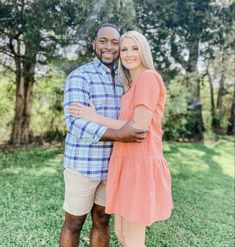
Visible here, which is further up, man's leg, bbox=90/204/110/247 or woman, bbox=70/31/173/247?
woman, bbox=70/31/173/247

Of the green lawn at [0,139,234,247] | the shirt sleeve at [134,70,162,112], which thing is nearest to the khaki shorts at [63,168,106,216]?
the shirt sleeve at [134,70,162,112]

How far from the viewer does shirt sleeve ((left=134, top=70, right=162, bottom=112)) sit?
2.20 meters

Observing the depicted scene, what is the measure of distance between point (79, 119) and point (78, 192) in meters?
0.46

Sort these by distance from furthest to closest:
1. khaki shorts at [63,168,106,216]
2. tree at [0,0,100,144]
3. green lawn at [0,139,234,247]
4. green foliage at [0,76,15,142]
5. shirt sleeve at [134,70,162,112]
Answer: green foliage at [0,76,15,142], tree at [0,0,100,144], green lawn at [0,139,234,247], khaki shorts at [63,168,106,216], shirt sleeve at [134,70,162,112]

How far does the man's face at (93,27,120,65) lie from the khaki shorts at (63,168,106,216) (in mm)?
729

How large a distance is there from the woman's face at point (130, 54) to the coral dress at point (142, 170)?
4.9 inches

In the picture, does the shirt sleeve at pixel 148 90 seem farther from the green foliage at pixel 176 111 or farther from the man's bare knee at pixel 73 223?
the green foliage at pixel 176 111

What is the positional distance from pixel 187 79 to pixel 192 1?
451 cm

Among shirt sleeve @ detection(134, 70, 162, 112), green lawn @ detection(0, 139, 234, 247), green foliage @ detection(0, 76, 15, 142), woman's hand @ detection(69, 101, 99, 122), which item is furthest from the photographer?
green foliage @ detection(0, 76, 15, 142)

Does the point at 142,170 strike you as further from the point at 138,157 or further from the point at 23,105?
the point at 23,105

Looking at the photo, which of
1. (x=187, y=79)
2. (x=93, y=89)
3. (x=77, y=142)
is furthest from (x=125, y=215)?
(x=187, y=79)

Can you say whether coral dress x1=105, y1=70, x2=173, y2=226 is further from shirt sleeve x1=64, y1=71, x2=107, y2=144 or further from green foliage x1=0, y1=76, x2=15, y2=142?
green foliage x1=0, y1=76, x2=15, y2=142

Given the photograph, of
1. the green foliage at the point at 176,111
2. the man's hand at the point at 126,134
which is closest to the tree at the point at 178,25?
the man's hand at the point at 126,134

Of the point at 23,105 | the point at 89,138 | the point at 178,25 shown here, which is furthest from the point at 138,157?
the point at 23,105
